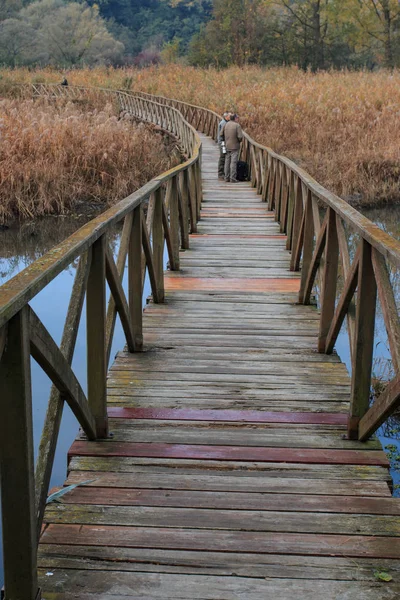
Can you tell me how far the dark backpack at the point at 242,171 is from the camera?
15.3 m

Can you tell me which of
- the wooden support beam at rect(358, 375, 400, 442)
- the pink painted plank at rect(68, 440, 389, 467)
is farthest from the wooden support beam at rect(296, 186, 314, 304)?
the pink painted plank at rect(68, 440, 389, 467)

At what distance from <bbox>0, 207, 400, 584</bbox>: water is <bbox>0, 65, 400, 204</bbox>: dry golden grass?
1.38m

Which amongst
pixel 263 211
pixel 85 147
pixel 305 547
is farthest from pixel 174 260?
pixel 85 147

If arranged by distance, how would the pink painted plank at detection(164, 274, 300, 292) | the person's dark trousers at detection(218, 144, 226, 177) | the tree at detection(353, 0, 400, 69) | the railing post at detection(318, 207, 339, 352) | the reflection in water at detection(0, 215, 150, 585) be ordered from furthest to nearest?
the tree at detection(353, 0, 400, 69), the person's dark trousers at detection(218, 144, 226, 177), the pink painted plank at detection(164, 274, 300, 292), the reflection in water at detection(0, 215, 150, 585), the railing post at detection(318, 207, 339, 352)

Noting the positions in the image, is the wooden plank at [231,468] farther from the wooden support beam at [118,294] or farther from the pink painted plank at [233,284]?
the pink painted plank at [233,284]

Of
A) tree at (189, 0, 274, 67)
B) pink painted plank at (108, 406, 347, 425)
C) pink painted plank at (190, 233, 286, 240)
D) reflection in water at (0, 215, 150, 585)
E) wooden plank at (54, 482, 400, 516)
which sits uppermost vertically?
tree at (189, 0, 274, 67)

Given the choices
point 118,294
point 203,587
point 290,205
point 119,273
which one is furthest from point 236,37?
point 203,587

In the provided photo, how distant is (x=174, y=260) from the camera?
24.8ft

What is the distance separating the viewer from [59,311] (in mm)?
9461

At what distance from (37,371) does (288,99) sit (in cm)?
1651

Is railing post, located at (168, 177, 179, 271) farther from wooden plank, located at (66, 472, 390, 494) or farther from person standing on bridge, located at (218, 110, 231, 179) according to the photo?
person standing on bridge, located at (218, 110, 231, 179)

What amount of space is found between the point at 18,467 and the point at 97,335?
1.35 meters

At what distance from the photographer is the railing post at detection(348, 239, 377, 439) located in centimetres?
349

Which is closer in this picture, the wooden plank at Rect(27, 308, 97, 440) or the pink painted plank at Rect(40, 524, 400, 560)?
the wooden plank at Rect(27, 308, 97, 440)
